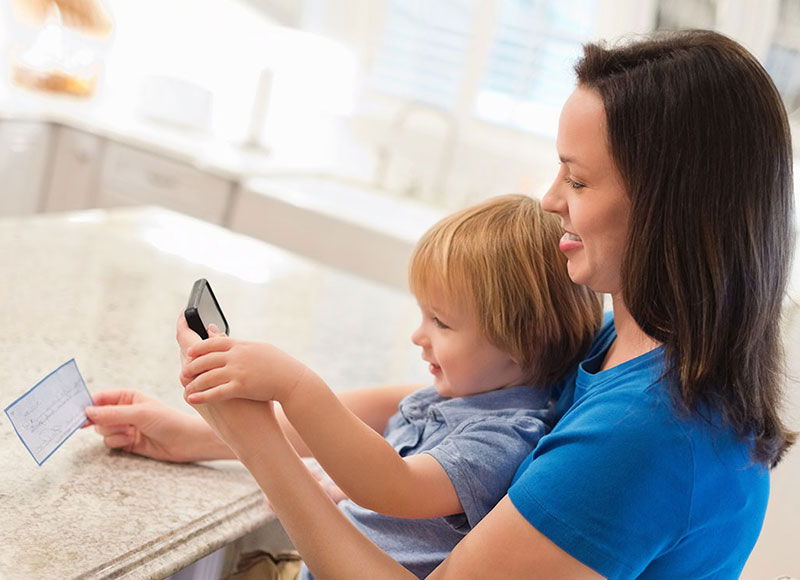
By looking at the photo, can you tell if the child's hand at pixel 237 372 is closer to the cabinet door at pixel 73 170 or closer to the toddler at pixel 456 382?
the toddler at pixel 456 382

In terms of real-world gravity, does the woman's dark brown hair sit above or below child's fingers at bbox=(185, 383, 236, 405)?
above

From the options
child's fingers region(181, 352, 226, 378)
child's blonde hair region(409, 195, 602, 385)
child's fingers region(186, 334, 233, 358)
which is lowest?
child's fingers region(181, 352, 226, 378)

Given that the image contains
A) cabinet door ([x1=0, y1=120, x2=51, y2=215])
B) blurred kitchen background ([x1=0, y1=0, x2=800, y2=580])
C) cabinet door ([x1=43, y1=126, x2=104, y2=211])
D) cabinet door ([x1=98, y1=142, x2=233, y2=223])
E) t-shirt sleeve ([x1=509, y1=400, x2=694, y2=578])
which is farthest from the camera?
cabinet door ([x1=43, y1=126, x2=104, y2=211])

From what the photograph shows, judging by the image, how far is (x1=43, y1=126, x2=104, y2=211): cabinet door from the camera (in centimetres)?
359

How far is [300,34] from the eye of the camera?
3637 millimetres

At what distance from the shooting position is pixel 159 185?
3449mm

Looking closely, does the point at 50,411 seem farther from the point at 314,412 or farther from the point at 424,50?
the point at 424,50

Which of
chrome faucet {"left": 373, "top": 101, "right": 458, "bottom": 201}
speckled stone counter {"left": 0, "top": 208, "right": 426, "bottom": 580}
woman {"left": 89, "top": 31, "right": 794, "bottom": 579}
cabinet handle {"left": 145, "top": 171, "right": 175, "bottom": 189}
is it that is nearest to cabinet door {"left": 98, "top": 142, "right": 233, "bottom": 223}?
cabinet handle {"left": 145, "top": 171, "right": 175, "bottom": 189}

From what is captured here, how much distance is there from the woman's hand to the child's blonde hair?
1.11ft

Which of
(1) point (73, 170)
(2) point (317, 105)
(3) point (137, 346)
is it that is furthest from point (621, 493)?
(2) point (317, 105)

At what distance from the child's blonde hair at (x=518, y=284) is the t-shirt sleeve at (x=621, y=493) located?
0.22 metres

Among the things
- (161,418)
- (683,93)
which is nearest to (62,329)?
(161,418)

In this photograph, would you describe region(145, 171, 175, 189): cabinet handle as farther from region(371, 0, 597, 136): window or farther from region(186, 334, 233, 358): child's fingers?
region(186, 334, 233, 358): child's fingers

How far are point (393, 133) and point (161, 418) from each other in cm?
286
